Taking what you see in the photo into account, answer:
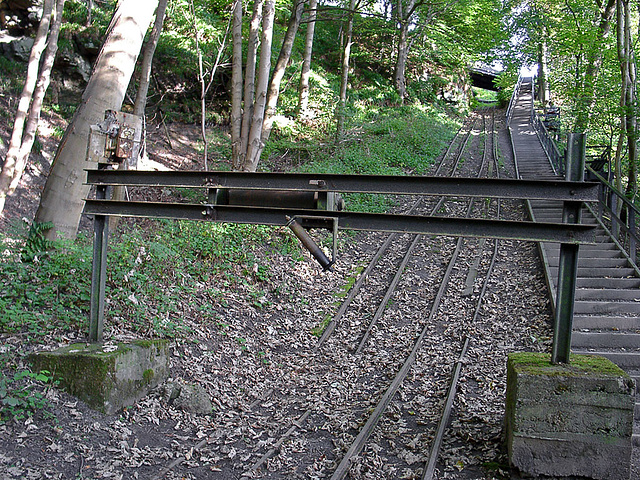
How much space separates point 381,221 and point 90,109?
188 inches

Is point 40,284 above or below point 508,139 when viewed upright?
below

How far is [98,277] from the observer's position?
19.8ft

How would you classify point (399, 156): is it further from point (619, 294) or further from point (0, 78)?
point (0, 78)

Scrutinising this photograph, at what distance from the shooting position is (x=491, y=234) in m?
4.98

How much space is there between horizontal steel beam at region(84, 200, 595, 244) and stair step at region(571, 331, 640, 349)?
4.31 meters

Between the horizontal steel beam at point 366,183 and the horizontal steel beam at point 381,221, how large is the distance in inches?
10.1

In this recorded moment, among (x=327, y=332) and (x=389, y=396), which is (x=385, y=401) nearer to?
(x=389, y=396)

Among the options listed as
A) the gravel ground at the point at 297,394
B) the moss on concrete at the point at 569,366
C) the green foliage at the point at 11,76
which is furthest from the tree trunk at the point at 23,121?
the moss on concrete at the point at 569,366

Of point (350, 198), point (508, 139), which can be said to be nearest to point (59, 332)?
point (350, 198)

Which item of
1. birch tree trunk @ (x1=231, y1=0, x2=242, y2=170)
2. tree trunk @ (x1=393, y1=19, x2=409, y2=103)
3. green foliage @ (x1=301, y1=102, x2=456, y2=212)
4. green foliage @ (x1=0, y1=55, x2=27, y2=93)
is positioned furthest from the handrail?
green foliage @ (x1=0, y1=55, x2=27, y2=93)

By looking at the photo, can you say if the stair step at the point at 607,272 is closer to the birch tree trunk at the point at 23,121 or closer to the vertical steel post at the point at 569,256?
the vertical steel post at the point at 569,256

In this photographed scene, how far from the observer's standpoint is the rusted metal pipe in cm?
498

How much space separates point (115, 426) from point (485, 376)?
522 centimetres

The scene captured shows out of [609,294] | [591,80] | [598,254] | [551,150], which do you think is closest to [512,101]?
[551,150]
